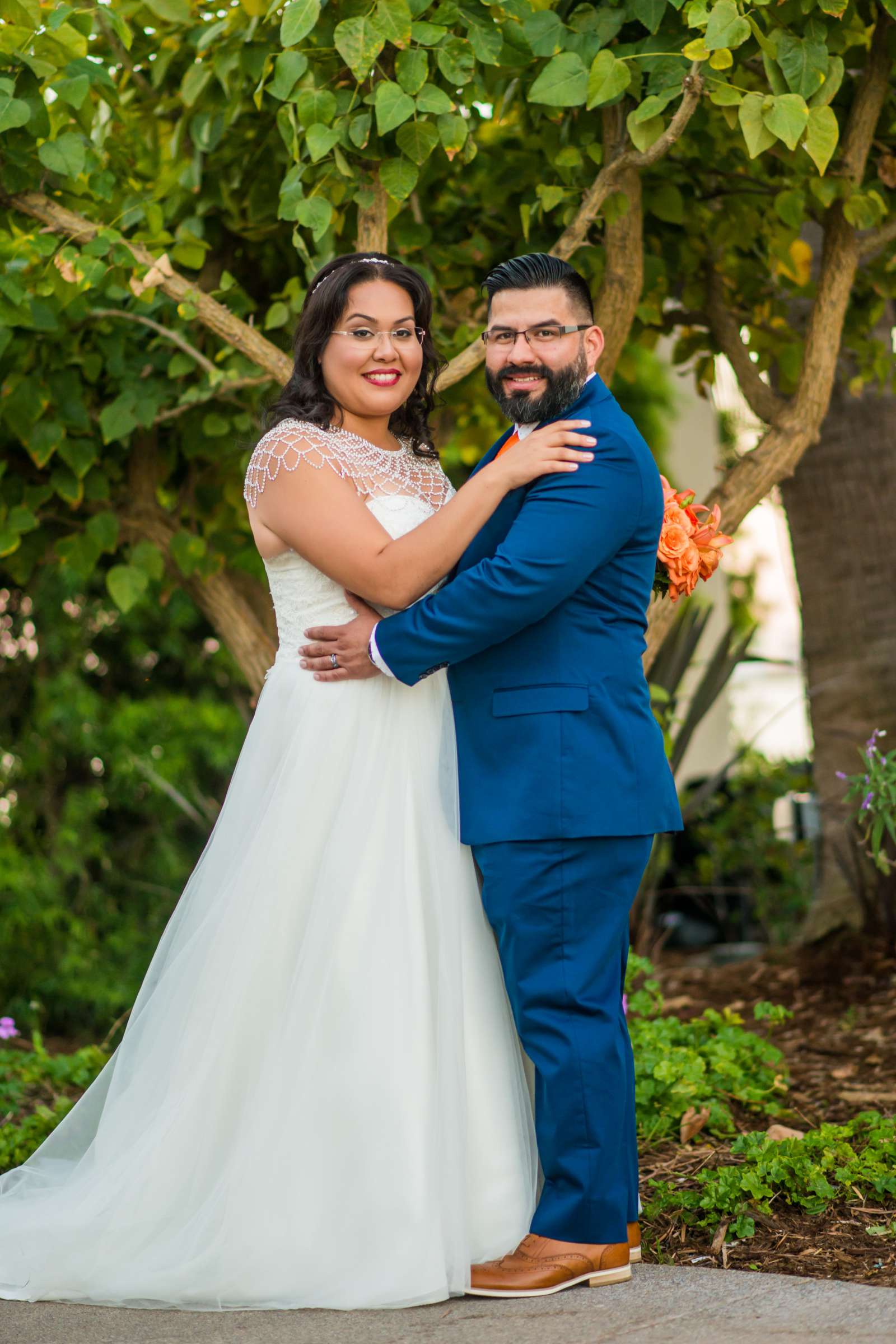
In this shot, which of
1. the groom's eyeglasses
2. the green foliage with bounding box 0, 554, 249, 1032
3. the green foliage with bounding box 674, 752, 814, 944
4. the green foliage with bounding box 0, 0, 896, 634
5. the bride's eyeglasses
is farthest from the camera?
the green foliage with bounding box 674, 752, 814, 944

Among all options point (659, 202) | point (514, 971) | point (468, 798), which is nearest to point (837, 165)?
point (659, 202)

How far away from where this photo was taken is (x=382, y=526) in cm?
288

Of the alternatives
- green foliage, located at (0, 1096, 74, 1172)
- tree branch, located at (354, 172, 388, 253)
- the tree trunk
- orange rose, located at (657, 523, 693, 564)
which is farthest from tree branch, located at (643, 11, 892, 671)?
green foliage, located at (0, 1096, 74, 1172)

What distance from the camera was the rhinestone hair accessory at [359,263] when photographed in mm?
3020

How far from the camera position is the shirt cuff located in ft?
9.07

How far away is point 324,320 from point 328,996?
1386 millimetres

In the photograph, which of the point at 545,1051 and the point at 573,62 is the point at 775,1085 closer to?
the point at 545,1051

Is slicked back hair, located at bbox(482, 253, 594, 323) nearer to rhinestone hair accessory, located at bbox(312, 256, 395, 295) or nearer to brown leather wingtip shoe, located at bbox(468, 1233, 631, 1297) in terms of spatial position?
rhinestone hair accessory, located at bbox(312, 256, 395, 295)

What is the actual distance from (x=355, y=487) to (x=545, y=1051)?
118 cm

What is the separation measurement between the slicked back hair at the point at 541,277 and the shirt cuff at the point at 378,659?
705mm

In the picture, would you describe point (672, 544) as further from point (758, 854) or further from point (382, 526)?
point (758, 854)

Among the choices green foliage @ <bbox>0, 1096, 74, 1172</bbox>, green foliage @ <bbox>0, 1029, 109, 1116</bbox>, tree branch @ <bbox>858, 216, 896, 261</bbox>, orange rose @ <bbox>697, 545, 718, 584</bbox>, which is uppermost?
tree branch @ <bbox>858, 216, 896, 261</bbox>

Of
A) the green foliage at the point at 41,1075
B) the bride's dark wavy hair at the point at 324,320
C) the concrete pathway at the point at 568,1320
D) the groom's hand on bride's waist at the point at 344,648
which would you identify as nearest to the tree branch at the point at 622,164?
the bride's dark wavy hair at the point at 324,320

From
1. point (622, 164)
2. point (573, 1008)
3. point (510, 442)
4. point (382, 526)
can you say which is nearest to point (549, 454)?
point (510, 442)
